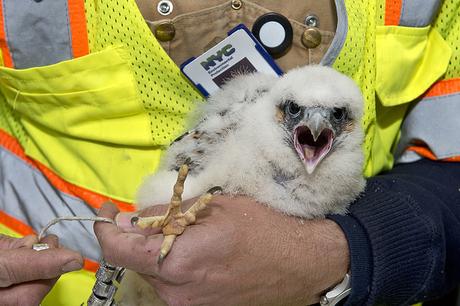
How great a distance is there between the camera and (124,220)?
1.36m

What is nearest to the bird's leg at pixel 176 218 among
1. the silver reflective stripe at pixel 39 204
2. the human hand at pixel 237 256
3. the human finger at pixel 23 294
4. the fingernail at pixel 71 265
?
the human hand at pixel 237 256

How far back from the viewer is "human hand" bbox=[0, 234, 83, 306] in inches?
49.9

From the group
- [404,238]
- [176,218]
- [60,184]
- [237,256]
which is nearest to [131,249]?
[176,218]

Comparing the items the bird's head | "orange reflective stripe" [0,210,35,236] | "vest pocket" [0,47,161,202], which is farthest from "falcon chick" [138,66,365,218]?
"orange reflective stripe" [0,210,35,236]

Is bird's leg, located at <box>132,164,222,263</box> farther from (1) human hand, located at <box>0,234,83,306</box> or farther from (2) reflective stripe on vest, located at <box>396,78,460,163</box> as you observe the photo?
(2) reflective stripe on vest, located at <box>396,78,460,163</box>

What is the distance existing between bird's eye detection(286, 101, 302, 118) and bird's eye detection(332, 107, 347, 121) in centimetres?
7

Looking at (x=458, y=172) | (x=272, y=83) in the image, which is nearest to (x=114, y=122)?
(x=272, y=83)

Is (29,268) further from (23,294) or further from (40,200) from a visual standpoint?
(40,200)

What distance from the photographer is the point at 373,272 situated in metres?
1.40

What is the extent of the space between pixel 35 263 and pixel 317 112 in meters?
0.58

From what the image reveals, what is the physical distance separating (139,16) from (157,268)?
492mm

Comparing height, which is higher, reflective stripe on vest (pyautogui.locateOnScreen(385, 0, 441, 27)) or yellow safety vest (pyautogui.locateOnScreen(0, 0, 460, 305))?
reflective stripe on vest (pyautogui.locateOnScreen(385, 0, 441, 27))

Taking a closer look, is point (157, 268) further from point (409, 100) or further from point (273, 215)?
point (409, 100)

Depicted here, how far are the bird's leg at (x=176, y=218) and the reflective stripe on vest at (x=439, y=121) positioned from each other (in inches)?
24.1
